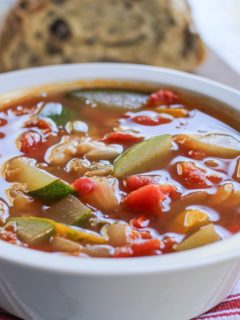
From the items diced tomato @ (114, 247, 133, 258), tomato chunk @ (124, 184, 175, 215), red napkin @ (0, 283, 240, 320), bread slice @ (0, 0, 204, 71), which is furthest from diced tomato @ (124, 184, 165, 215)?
bread slice @ (0, 0, 204, 71)

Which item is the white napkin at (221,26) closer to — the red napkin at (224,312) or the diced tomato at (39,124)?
the diced tomato at (39,124)

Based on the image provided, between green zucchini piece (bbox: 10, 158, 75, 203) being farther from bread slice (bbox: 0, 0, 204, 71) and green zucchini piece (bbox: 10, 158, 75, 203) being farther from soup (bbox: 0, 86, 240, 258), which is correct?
bread slice (bbox: 0, 0, 204, 71)

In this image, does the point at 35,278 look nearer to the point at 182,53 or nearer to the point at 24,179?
the point at 24,179

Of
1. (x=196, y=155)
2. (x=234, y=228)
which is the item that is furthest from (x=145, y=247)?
(x=196, y=155)

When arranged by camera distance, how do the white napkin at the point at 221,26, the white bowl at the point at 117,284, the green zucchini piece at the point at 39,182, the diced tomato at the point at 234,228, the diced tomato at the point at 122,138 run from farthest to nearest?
the white napkin at the point at 221,26 → the diced tomato at the point at 122,138 → the green zucchini piece at the point at 39,182 → the diced tomato at the point at 234,228 → the white bowl at the point at 117,284

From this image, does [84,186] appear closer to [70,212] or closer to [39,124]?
[70,212]

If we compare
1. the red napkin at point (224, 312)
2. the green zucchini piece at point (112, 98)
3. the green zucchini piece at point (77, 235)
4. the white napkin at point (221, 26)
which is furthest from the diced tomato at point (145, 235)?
the white napkin at point (221, 26)
